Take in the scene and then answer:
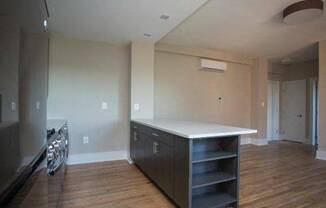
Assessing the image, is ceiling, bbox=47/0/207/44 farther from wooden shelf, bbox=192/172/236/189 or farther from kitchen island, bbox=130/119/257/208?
wooden shelf, bbox=192/172/236/189

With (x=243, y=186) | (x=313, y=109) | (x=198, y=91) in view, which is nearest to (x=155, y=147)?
(x=243, y=186)

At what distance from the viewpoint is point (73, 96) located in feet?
11.9

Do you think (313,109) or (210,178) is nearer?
(210,178)

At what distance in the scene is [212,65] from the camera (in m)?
4.88

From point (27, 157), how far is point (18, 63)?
387mm

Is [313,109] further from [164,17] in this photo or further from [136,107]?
[164,17]

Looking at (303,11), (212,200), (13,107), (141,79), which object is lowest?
(212,200)

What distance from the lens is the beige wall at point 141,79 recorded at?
12.2 feet

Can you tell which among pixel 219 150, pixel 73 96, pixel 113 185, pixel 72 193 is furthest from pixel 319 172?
pixel 73 96

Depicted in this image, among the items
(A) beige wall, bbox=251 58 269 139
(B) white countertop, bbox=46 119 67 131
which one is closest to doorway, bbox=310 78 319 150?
(A) beige wall, bbox=251 58 269 139

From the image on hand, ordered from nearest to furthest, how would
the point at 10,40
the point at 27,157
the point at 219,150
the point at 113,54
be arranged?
the point at 10,40 → the point at 27,157 → the point at 219,150 → the point at 113,54

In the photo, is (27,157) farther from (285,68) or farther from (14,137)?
(285,68)

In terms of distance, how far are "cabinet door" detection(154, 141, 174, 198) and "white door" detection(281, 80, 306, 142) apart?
5.64m

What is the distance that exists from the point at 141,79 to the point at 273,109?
4.96 meters
